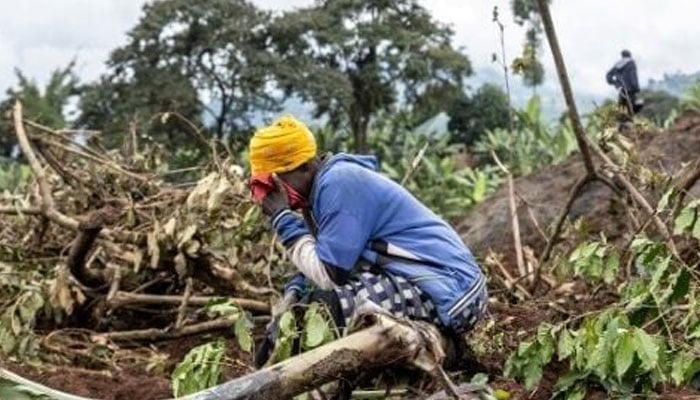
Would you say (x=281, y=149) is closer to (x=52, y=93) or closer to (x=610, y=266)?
(x=610, y=266)

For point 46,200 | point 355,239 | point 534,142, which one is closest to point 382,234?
point 355,239

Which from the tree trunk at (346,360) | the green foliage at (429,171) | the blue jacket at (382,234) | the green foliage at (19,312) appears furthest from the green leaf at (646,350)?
the green foliage at (429,171)

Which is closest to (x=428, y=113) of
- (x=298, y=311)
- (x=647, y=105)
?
(x=647, y=105)

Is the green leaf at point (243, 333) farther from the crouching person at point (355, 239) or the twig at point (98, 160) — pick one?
the twig at point (98, 160)

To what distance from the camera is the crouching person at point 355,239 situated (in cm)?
374

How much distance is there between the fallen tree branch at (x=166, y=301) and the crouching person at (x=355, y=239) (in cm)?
164

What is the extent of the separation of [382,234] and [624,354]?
0.97m

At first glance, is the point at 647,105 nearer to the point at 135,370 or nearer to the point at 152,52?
the point at 152,52

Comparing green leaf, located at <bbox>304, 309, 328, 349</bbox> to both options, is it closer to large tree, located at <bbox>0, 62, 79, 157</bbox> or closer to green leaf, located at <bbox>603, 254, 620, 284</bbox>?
green leaf, located at <bbox>603, 254, 620, 284</bbox>

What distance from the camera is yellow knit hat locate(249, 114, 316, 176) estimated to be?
391 centimetres

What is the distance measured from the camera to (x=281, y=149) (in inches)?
154

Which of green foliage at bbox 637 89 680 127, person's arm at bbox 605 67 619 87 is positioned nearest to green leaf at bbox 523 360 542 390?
person's arm at bbox 605 67 619 87

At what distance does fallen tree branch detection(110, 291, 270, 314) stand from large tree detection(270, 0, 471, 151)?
54.0 feet

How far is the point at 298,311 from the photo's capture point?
3979mm
